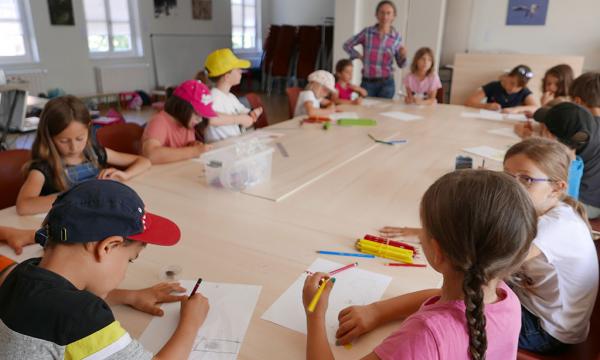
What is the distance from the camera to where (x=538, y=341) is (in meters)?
1.20

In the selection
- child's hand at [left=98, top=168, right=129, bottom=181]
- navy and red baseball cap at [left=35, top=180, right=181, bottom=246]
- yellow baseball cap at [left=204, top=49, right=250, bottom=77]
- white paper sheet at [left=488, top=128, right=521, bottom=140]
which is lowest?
white paper sheet at [left=488, top=128, right=521, bottom=140]

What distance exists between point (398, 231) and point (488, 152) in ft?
4.14

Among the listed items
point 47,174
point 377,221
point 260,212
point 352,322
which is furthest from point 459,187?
point 47,174

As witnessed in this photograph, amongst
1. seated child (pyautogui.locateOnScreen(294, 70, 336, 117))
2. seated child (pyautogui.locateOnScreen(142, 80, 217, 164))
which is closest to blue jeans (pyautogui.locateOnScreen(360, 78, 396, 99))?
seated child (pyautogui.locateOnScreen(294, 70, 336, 117))

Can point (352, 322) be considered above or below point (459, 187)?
below

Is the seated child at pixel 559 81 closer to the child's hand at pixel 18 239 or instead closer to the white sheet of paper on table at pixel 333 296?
the white sheet of paper on table at pixel 333 296

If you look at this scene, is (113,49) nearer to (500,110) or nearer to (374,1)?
(374,1)

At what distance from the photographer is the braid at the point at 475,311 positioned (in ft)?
2.43

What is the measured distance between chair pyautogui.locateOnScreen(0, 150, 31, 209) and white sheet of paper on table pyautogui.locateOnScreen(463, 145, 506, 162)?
84.6 inches

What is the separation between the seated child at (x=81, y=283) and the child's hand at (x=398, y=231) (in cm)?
69

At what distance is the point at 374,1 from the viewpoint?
586cm

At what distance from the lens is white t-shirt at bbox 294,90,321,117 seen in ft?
11.3

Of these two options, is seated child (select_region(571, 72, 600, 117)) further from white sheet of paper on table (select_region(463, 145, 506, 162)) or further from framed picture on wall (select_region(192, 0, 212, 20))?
framed picture on wall (select_region(192, 0, 212, 20))

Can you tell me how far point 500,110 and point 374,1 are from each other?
2.89 meters
